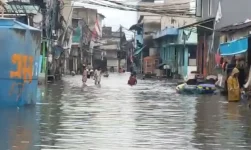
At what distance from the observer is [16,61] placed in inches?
643

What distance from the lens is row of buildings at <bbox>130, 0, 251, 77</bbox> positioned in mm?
26136

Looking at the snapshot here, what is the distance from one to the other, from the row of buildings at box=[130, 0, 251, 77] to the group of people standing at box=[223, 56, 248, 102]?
1.81 feet

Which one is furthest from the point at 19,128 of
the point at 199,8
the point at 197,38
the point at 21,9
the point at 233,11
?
the point at 197,38

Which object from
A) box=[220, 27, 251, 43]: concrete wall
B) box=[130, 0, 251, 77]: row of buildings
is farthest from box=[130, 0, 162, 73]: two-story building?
box=[220, 27, 251, 43]: concrete wall

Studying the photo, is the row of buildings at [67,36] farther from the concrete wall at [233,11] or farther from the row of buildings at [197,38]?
the concrete wall at [233,11]

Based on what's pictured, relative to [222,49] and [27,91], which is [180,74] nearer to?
[222,49]

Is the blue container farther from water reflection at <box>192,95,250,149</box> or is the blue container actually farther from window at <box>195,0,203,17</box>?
window at <box>195,0,203,17</box>

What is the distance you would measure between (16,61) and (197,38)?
2794 centimetres

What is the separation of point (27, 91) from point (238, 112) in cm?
619

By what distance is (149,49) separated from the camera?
79500 mm

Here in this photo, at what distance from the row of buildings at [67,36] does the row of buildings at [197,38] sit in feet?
27.8

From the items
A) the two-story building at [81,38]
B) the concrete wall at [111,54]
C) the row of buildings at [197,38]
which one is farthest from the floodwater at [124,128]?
the concrete wall at [111,54]

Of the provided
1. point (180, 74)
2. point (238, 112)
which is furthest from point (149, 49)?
point (238, 112)

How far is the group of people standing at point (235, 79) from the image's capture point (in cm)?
2144
